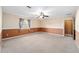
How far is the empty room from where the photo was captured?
A: 4.33ft

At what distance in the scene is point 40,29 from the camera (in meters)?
1.42

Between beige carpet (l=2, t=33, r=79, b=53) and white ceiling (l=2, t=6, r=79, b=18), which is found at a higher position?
white ceiling (l=2, t=6, r=79, b=18)

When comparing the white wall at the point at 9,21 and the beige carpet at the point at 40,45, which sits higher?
the white wall at the point at 9,21

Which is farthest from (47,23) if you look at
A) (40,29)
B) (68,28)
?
(68,28)

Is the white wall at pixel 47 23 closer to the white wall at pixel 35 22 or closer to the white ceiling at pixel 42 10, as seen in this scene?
the white wall at pixel 35 22

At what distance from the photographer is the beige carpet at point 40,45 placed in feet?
4.42

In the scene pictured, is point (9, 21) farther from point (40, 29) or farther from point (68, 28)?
point (68, 28)

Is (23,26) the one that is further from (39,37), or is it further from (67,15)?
(67,15)

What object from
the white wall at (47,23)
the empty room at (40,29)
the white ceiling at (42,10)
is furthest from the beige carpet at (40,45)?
the white ceiling at (42,10)

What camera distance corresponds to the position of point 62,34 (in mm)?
1390

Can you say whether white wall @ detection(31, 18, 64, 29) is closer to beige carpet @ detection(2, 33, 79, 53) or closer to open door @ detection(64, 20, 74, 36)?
open door @ detection(64, 20, 74, 36)

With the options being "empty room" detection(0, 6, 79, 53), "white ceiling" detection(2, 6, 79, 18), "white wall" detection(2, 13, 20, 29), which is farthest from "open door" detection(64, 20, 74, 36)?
"white wall" detection(2, 13, 20, 29)
